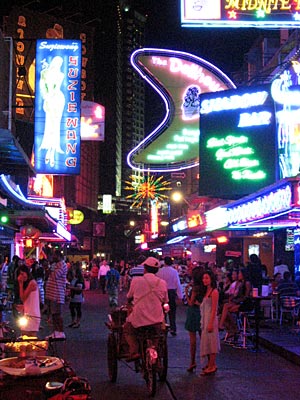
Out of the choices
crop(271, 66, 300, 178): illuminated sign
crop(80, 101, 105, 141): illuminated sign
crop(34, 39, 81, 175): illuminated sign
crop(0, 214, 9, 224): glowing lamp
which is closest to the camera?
crop(271, 66, 300, 178): illuminated sign

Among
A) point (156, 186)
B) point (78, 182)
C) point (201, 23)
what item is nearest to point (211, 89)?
point (201, 23)

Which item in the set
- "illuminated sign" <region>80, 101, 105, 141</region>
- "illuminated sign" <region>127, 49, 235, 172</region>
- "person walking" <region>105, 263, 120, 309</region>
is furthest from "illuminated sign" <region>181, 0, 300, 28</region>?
"illuminated sign" <region>80, 101, 105, 141</region>

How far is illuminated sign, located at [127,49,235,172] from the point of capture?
78.1ft

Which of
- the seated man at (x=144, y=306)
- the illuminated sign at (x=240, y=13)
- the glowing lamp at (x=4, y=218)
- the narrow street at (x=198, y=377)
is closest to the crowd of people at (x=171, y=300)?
the seated man at (x=144, y=306)

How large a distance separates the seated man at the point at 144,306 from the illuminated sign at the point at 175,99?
1578 centimetres

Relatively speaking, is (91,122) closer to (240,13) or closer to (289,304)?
(240,13)

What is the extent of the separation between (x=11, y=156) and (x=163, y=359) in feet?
15.6

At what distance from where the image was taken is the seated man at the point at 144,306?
8651 millimetres

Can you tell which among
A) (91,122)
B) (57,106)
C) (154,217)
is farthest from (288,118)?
(154,217)

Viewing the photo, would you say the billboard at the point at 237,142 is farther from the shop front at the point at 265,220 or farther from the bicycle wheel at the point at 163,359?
the bicycle wheel at the point at 163,359

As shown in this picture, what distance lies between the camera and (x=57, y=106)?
20.5m

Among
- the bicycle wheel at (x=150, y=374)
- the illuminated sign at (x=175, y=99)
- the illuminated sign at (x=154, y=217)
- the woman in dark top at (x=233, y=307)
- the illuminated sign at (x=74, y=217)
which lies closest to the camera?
the bicycle wheel at (x=150, y=374)

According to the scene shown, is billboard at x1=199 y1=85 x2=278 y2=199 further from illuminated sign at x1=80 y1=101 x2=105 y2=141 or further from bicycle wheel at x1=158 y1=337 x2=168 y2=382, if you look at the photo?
bicycle wheel at x1=158 y1=337 x2=168 y2=382

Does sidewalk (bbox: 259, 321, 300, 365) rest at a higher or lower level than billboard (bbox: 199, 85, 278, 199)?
lower
